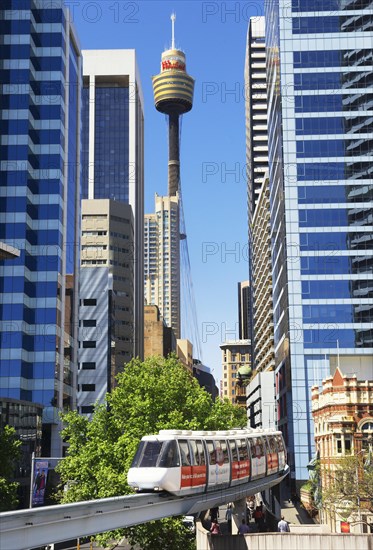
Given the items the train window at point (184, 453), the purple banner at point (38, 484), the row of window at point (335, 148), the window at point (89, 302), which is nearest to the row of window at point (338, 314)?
the row of window at point (335, 148)

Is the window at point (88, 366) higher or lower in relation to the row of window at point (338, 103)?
lower

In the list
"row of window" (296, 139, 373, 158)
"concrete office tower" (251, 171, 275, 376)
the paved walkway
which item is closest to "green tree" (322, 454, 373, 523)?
the paved walkway

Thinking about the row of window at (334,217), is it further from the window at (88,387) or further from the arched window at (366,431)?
the window at (88,387)

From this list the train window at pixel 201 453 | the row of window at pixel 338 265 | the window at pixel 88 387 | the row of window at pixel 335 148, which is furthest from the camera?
the window at pixel 88 387

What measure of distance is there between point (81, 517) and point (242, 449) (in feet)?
73.6

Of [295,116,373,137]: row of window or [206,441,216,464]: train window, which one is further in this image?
[295,116,373,137]: row of window

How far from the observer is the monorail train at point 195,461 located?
120 ft

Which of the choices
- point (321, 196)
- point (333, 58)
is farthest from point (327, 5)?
point (321, 196)

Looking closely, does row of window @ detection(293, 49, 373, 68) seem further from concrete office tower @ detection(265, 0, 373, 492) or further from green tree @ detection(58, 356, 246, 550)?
green tree @ detection(58, 356, 246, 550)

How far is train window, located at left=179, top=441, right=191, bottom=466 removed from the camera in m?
38.3

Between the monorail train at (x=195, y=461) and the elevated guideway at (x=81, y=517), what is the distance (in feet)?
2.67

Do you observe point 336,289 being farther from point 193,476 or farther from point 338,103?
point 193,476

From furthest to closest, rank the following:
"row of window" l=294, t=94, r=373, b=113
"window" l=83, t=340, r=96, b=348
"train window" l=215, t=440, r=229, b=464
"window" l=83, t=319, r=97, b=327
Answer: "window" l=83, t=319, r=97, b=327
"window" l=83, t=340, r=96, b=348
"row of window" l=294, t=94, r=373, b=113
"train window" l=215, t=440, r=229, b=464

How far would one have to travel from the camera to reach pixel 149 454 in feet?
124
